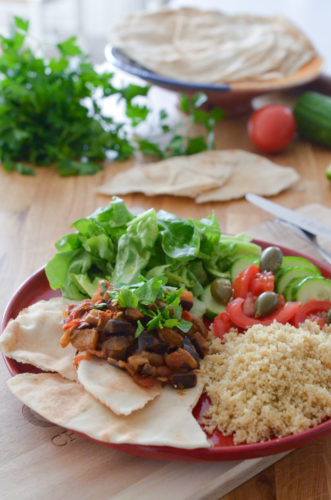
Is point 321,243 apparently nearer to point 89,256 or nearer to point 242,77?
point 89,256

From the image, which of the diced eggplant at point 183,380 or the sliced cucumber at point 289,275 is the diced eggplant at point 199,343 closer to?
the diced eggplant at point 183,380

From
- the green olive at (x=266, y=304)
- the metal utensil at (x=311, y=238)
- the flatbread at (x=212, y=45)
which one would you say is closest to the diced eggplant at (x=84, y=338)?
the green olive at (x=266, y=304)

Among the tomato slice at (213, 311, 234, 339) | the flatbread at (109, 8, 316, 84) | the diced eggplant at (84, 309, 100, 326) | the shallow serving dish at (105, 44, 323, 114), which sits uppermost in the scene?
the flatbread at (109, 8, 316, 84)

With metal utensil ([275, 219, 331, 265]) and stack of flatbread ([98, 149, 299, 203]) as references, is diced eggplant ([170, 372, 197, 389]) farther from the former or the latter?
stack of flatbread ([98, 149, 299, 203])

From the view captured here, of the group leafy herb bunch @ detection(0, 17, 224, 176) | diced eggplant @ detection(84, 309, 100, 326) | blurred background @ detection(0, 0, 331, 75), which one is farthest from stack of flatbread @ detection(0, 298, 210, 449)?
blurred background @ detection(0, 0, 331, 75)

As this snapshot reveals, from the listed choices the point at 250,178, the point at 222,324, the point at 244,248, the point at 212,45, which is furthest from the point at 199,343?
the point at 212,45
